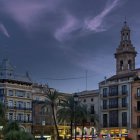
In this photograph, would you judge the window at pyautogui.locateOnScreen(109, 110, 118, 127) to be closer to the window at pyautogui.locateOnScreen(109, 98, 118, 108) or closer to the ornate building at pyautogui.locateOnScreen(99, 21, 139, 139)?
the ornate building at pyautogui.locateOnScreen(99, 21, 139, 139)

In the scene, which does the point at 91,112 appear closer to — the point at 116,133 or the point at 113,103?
the point at 113,103

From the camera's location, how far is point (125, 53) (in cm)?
14050

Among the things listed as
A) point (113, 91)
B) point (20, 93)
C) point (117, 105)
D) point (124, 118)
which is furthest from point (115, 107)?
point (20, 93)

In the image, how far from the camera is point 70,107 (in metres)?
96.4

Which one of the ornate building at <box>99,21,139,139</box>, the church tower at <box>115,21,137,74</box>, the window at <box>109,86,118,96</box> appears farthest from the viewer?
the church tower at <box>115,21,137,74</box>

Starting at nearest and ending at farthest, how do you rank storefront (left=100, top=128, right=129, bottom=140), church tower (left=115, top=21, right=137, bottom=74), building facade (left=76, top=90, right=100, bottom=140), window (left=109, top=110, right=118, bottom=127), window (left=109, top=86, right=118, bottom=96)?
storefront (left=100, top=128, right=129, bottom=140) → window (left=109, top=86, right=118, bottom=96) → window (left=109, top=110, right=118, bottom=127) → building facade (left=76, top=90, right=100, bottom=140) → church tower (left=115, top=21, right=137, bottom=74)

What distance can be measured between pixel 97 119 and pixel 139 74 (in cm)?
1582

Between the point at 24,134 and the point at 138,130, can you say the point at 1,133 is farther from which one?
the point at 138,130

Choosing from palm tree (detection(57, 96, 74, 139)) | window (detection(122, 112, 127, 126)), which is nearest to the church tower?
window (detection(122, 112, 127, 126))

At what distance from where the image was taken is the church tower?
139750 millimetres

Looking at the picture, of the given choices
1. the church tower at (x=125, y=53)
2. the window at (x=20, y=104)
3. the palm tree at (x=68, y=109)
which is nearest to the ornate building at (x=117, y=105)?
the church tower at (x=125, y=53)

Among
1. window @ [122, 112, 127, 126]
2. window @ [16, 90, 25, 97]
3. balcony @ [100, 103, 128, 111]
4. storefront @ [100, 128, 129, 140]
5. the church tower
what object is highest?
the church tower

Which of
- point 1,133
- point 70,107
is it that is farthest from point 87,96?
point 1,133

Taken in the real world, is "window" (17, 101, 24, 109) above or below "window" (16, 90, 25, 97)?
below
